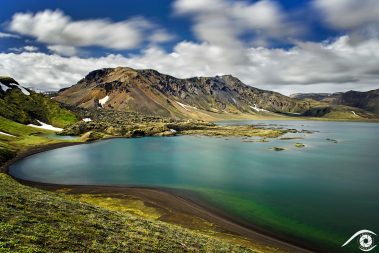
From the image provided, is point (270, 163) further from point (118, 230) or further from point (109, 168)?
point (118, 230)

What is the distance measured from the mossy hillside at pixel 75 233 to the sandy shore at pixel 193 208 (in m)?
10.9

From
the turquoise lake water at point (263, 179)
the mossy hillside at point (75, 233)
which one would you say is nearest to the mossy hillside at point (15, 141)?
the turquoise lake water at point (263, 179)

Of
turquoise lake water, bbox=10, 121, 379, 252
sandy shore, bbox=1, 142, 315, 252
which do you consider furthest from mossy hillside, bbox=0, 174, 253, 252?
turquoise lake water, bbox=10, 121, 379, 252

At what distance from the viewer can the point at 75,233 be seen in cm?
2591

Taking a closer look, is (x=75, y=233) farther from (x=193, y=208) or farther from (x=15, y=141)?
(x=15, y=141)

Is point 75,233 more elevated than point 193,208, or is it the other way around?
point 75,233

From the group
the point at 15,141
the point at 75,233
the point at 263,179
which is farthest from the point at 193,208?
the point at 15,141

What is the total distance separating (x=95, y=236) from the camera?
2675 centimetres

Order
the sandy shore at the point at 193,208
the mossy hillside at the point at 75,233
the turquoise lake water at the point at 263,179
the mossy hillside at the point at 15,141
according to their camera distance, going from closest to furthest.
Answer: the mossy hillside at the point at 75,233 < the sandy shore at the point at 193,208 < the turquoise lake water at the point at 263,179 < the mossy hillside at the point at 15,141

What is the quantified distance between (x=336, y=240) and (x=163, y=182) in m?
43.8

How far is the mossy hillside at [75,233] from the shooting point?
72.0 feet

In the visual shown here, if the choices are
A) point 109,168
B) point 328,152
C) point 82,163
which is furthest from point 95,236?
point 328,152

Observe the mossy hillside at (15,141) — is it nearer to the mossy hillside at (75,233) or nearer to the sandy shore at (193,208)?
the sandy shore at (193,208)

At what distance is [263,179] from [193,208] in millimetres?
29047
